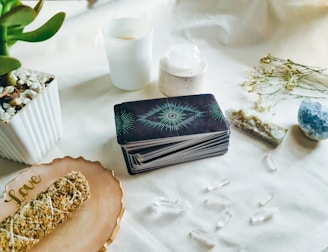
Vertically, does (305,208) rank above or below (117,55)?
below

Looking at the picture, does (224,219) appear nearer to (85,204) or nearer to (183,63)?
(85,204)

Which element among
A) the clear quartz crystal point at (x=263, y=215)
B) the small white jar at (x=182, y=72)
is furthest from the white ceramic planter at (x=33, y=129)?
the clear quartz crystal point at (x=263, y=215)

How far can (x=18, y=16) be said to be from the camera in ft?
1.43

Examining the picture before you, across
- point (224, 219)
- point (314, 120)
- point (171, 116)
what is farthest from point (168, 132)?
point (314, 120)

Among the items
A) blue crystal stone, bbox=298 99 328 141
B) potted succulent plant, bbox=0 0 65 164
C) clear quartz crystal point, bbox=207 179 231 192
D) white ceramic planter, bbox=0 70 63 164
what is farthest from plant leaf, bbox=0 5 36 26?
blue crystal stone, bbox=298 99 328 141

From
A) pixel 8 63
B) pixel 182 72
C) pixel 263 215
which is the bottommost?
pixel 263 215

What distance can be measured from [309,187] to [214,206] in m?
0.16

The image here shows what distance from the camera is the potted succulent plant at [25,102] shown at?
507mm

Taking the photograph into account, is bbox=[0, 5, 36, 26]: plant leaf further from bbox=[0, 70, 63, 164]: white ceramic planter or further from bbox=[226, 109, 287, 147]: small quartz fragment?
bbox=[226, 109, 287, 147]: small quartz fragment

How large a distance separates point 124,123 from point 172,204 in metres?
0.14

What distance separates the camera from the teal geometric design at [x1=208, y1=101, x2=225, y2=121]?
601 millimetres

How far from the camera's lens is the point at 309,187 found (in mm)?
586

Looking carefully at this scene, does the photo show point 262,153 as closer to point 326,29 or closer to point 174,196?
point 174,196

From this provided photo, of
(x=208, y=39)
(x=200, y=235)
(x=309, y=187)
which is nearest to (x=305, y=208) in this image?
(x=309, y=187)
